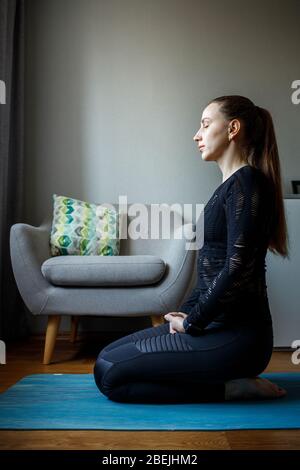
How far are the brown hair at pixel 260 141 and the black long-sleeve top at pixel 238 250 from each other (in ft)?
0.18

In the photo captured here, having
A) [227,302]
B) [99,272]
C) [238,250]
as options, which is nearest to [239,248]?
[238,250]

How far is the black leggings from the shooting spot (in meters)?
1.18

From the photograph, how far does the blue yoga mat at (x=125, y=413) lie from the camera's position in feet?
3.54

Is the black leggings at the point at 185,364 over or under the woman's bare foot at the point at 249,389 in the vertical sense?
over

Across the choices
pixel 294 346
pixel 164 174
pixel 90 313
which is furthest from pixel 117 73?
pixel 294 346

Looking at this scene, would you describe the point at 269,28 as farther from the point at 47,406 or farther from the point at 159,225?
the point at 47,406

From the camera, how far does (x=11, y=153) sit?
2.60m

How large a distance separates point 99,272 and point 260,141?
3.06 feet

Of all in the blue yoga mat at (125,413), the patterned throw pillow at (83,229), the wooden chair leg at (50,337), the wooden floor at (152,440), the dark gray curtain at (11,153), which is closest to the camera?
the wooden floor at (152,440)

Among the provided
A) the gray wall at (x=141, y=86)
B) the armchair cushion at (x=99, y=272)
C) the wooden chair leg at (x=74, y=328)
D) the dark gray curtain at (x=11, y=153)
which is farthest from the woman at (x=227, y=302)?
the gray wall at (x=141, y=86)

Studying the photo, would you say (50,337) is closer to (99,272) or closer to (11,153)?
(99,272)

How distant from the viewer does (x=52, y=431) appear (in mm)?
1055

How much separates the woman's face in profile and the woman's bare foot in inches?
26.2

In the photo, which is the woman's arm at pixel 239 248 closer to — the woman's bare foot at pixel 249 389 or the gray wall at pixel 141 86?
the woman's bare foot at pixel 249 389
